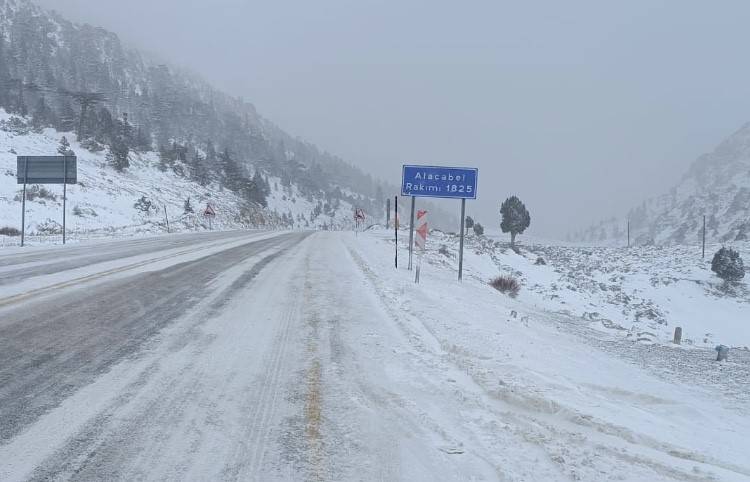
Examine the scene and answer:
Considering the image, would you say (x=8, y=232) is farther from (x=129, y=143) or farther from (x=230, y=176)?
(x=230, y=176)

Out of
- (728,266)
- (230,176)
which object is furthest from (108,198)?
(728,266)

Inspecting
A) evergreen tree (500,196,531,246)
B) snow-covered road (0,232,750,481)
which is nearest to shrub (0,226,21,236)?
snow-covered road (0,232,750,481)

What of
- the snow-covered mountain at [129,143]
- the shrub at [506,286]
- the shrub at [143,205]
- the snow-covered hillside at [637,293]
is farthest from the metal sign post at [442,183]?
the shrub at [143,205]

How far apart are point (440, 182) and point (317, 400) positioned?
12643mm

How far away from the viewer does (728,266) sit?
35688mm

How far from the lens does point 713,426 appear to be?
471cm

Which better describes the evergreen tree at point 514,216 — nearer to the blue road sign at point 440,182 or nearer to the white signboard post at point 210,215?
the white signboard post at point 210,215

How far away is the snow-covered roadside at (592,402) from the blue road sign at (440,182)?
732 cm

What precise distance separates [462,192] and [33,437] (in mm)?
13772

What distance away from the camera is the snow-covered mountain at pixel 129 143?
45125 millimetres

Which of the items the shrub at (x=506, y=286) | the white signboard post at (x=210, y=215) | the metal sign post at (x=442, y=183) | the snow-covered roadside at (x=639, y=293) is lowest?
the snow-covered roadside at (x=639, y=293)

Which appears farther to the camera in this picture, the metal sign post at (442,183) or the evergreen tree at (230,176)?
the evergreen tree at (230,176)

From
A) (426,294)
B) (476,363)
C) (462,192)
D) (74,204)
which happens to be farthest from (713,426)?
(74,204)

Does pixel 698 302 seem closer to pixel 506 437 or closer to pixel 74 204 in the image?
pixel 506 437
